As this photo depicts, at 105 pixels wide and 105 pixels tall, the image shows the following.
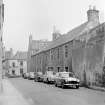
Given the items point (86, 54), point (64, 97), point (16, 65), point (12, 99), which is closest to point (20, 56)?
point (16, 65)

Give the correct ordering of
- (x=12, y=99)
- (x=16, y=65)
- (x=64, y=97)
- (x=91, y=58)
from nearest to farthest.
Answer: (x=12, y=99), (x=64, y=97), (x=91, y=58), (x=16, y=65)

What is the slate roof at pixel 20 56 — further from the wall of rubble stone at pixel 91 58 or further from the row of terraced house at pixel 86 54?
the wall of rubble stone at pixel 91 58

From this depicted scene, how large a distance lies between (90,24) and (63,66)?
7710 mm

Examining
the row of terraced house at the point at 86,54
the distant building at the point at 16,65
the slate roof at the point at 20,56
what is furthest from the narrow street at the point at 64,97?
the slate roof at the point at 20,56

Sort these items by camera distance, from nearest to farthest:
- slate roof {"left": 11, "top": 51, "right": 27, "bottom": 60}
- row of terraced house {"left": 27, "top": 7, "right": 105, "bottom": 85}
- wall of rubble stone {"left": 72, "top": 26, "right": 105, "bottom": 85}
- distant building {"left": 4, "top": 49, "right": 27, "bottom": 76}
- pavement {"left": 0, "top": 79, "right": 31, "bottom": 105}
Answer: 1. pavement {"left": 0, "top": 79, "right": 31, "bottom": 105}
2. wall of rubble stone {"left": 72, "top": 26, "right": 105, "bottom": 85}
3. row of terraced house {"left": 27, "top": 7, "right": 105, "bottom": 85}
4. distant building {"left": 4, "top": 49, "right": 27, "bottom": 76}
5. slate roof {"left": 11, "top": 51, "right": 27, "bottom": 60}

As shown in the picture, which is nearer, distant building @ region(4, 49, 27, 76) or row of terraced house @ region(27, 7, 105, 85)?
row of terraced house @ region(27, 7, 105, 85)

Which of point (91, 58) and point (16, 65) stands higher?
point (16, 65)

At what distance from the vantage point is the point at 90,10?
3703cm

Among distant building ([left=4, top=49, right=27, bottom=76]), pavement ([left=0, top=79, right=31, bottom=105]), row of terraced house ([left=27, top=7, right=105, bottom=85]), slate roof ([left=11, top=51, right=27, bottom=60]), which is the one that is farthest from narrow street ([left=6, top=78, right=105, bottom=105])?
slate roof ([left=11, top=51, right=27, bottom=60])

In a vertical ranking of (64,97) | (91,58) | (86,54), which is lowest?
(64,97)

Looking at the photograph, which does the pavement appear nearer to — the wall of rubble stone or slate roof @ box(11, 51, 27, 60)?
the wall of rubble stone

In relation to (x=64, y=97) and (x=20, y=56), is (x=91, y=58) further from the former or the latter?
(x=20, y=56)

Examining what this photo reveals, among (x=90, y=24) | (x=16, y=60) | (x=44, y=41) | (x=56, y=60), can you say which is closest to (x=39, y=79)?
(x=56, y=60)

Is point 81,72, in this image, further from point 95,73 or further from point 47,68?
point 47,68
